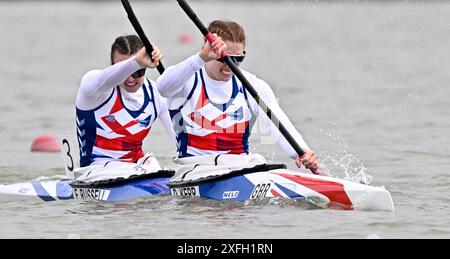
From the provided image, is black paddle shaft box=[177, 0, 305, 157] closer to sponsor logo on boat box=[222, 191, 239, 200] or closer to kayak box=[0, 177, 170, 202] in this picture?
sponsor logo on boat box=[222, 191, 239, 200]

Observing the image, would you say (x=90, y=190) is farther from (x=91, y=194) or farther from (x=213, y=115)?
(x=213, y=115)

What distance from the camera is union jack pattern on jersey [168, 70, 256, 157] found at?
31.7ft

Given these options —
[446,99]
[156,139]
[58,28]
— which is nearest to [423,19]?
[58,28]

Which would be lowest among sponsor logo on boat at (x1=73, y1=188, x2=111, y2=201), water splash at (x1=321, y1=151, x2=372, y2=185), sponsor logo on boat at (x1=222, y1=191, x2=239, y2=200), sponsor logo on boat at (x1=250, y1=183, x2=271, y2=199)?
sponsor logo on boat at (x1=73, y1=188, x2=111, y2=201)

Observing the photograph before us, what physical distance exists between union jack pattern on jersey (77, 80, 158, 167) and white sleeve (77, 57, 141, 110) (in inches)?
3.7

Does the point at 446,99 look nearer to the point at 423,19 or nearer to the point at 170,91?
the point at 170,91

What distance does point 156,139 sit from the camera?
1555 cm

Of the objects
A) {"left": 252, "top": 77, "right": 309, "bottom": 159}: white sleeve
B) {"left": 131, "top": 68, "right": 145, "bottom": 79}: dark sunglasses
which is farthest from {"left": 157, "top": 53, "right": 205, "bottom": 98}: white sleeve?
{"left": 252, "top": 77, "right": 309, "bottom": 159}: white sleeve

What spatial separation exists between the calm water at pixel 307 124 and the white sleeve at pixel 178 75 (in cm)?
101

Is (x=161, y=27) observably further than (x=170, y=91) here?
Yes

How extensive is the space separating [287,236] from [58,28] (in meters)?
42.6

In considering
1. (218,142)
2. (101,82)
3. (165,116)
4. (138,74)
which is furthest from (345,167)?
(101,82)

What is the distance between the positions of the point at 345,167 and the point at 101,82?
12.4ft

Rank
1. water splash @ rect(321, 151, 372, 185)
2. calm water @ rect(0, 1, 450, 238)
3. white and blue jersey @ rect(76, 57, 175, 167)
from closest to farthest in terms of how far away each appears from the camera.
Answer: calm water @ rect(0, 1, 450, 238), white and blue jersey @ rect(76, 57, 175, 167), water splash @ rect(321, 151, 372, 185)
